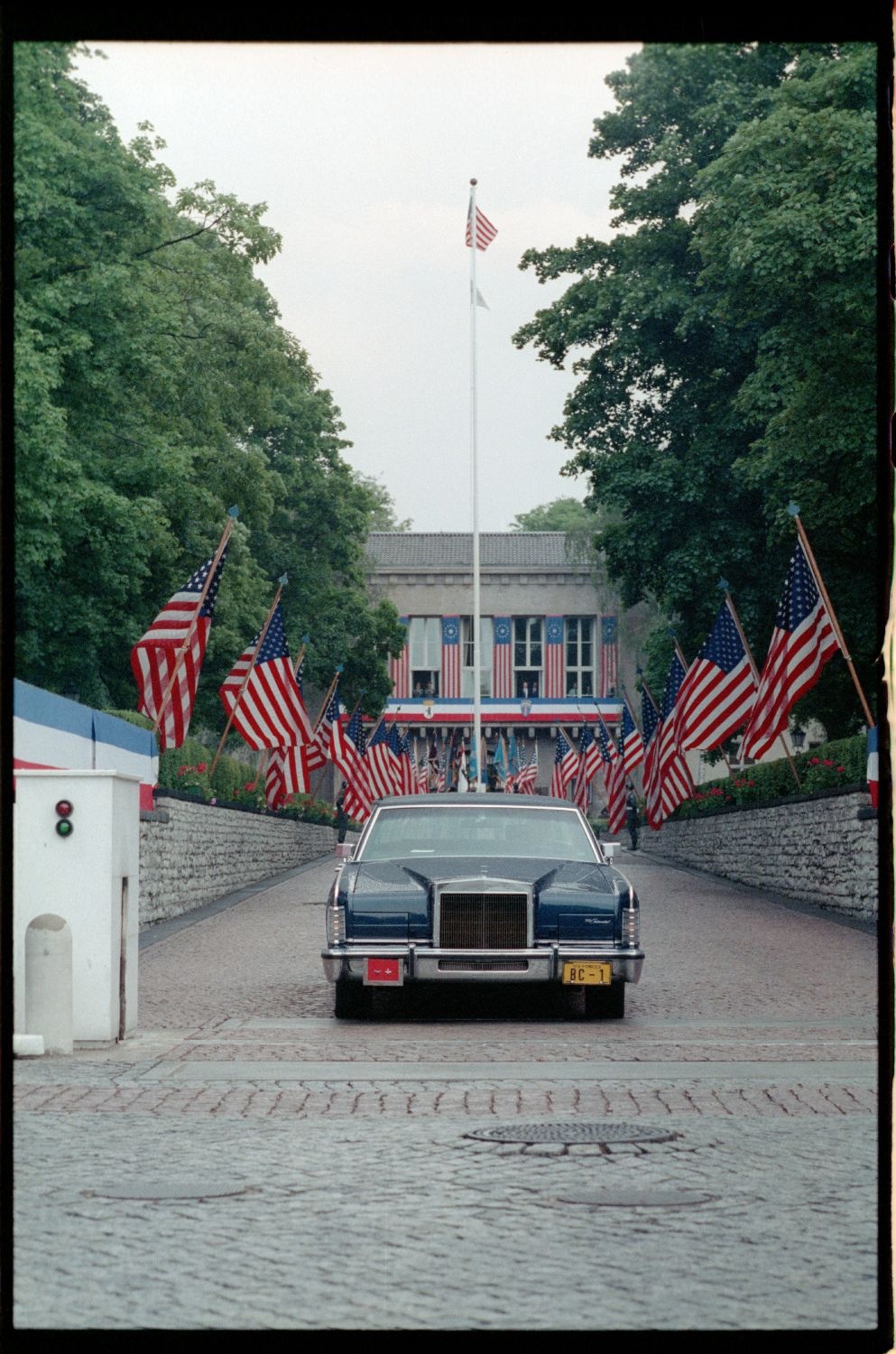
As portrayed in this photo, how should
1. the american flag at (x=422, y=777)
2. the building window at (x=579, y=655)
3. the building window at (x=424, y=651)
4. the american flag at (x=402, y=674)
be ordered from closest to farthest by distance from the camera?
the american flag at (x=422, y=777)
the american flag at (x=402, y=674)
the building window at (x=579, y=655)
the building window at (x=424, y=651)

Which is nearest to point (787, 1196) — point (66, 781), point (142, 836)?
point (66, 781)

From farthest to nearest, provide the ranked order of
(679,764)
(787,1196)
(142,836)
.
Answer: (679,764) → (142,836) → (787,1196)

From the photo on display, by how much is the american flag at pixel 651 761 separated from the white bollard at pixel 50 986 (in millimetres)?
30345

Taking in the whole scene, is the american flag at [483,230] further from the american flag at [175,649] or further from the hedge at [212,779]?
the american flag at [175,649]

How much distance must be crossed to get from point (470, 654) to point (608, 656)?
272 inches

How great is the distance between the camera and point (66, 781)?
41.4 feet

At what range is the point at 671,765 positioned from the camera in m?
41.9

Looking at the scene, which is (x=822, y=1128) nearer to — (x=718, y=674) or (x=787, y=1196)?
(x=787, y=1196)

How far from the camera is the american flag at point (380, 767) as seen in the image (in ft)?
174

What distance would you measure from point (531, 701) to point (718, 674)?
6033 cm

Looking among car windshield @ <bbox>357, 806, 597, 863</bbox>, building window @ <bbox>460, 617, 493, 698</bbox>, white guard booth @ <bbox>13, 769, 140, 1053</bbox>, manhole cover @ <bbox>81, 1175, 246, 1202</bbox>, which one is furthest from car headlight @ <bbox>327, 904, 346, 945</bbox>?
building window @ <bbox>460, 617, 493, 698</bbox>

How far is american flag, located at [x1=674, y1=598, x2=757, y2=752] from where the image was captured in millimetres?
32125

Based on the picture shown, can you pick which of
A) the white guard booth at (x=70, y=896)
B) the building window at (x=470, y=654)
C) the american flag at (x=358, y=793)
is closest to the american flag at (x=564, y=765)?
the american flag at (x=358, y=793)

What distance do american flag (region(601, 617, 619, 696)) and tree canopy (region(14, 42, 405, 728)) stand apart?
45.1m
